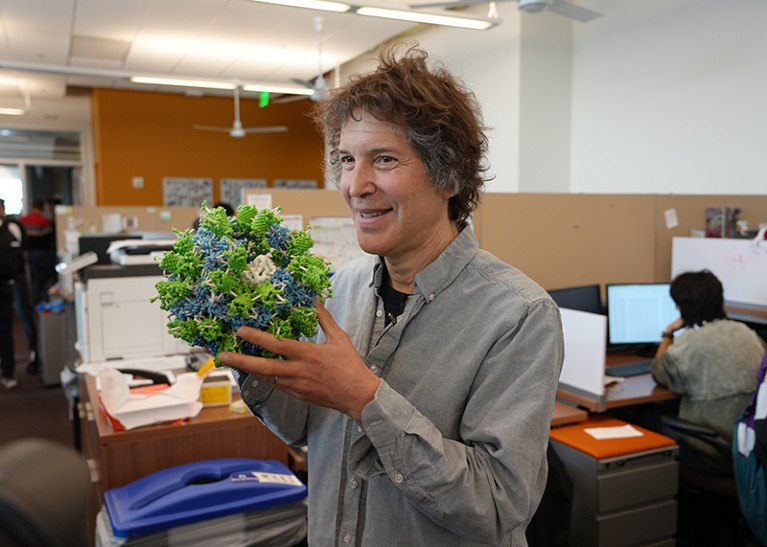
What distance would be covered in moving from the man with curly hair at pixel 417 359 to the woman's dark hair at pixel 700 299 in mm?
1978

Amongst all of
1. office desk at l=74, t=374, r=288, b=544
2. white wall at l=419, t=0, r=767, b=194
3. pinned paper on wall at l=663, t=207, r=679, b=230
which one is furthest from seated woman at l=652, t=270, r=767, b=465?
white wall at l=419, t=0, r=767, b=194

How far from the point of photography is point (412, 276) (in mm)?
1070

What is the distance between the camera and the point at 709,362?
2.63m

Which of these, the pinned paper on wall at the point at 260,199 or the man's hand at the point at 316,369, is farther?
the pinned paper on wall at the point at 260,199

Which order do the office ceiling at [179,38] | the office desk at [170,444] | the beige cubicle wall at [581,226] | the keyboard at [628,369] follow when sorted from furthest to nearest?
the office ceiling at [179,38], the beige cubicle wall at [581,226], the keyboard at [628,369], the office desk at [170,444]

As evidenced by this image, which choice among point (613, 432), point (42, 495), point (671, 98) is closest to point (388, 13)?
point (671, 98)

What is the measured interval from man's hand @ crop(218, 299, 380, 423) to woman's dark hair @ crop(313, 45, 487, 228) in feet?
1.15

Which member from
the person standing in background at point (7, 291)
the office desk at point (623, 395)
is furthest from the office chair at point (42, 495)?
the person standing in background at point (7, 291)

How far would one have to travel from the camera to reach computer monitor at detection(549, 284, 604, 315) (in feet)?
10.3

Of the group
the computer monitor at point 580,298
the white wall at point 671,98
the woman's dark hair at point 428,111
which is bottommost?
the computer monitor at point 580,298

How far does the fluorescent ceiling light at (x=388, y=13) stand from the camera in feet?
14.5

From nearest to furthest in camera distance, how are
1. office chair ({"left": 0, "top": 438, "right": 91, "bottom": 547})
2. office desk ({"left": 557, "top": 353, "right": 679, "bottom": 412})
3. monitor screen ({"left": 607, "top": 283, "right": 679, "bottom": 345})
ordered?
office chair ({"left": 0, "top": 438, "right": 91, "bottom": 547}) → office desk ({"left": 557, "top": 353, "right": 679, "bottom": 412}) → monitor screen ({"left": 607, "top": 283, "right": 679, "bottom": 345})

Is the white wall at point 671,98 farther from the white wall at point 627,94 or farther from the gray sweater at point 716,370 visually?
the gray sweater at point 716,370

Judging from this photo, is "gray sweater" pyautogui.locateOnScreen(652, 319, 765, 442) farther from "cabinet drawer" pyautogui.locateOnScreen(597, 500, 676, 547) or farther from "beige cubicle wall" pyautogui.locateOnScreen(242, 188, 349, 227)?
"beige cubicle wall" pyautogui.locateOnScreen(242, 188, 349, 227)
